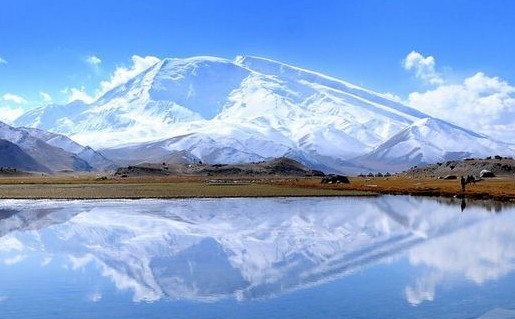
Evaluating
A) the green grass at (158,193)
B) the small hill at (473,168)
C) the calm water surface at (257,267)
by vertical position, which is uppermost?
the small hill at (473,168)

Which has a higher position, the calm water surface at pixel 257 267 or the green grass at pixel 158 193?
the green grass at pixel 158 193

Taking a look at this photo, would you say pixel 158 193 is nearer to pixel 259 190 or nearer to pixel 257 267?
pixel 259 190

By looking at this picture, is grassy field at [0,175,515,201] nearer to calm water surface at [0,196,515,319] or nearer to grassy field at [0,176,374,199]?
grassy field at [0,176,374,199]

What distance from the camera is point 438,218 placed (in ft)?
144

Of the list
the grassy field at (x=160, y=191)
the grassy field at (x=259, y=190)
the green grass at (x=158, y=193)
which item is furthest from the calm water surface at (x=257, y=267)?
the grassy field at (x=160, y=191)

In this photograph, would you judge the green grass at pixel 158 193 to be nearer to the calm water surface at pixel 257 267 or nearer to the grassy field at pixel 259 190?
the grassy field at pixel 259 190

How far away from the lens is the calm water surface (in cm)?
1791

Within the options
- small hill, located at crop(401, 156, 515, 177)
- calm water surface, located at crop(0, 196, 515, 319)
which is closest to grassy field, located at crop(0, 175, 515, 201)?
calm water surface, located at crop(0, 196, 515, 319)

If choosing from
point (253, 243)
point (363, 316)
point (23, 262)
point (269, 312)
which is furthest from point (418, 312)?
point (23, 262)

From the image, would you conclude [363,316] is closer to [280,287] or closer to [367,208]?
[280,287]

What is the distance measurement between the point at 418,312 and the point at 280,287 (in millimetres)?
4948

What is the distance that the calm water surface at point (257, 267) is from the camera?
17906 millimetres

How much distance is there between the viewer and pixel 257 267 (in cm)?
2428

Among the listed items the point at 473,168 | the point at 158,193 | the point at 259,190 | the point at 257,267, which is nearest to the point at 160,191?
the point at 158,193
